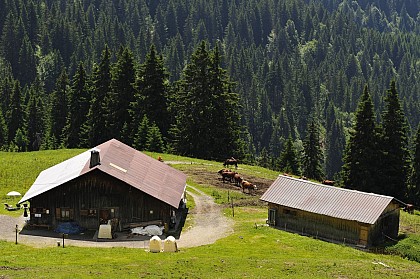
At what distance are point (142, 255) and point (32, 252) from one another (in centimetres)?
799

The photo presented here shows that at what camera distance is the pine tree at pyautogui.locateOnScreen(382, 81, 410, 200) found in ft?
257

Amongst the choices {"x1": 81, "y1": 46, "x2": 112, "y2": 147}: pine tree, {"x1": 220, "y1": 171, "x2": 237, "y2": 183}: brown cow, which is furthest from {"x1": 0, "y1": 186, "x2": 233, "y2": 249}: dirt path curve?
{"x1": 81, "y1": 46, "x2": 112, "y2": 147}: pine tree

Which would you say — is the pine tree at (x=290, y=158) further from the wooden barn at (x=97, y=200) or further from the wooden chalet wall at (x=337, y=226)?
the wooden barn at (x=97, y=200)

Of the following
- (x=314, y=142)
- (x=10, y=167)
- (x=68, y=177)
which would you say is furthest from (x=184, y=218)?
(x=314, y=142)

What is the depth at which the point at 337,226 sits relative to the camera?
173ft

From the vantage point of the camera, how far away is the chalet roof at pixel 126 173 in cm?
5328

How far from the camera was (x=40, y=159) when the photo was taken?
8088 centimetres

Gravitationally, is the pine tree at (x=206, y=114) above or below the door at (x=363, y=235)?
above

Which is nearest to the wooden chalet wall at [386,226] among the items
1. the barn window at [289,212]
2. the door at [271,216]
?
the barn window at [289,212]

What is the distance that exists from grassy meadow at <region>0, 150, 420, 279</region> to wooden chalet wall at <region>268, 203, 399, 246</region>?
5.71 feet

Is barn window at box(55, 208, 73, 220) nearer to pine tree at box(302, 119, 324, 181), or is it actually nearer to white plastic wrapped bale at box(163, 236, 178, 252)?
white plastic wrapped bale at box(163, 236, 178, 252)

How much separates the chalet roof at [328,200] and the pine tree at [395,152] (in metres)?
24.8

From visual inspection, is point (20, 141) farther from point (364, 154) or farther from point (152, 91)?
point (364, 154)

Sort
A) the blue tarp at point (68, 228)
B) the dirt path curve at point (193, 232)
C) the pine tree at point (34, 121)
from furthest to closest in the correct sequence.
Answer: the pine tree at point (34, 121)
the blue tarp at point (68, 228)
the dirt path curve at point (193, 232)
